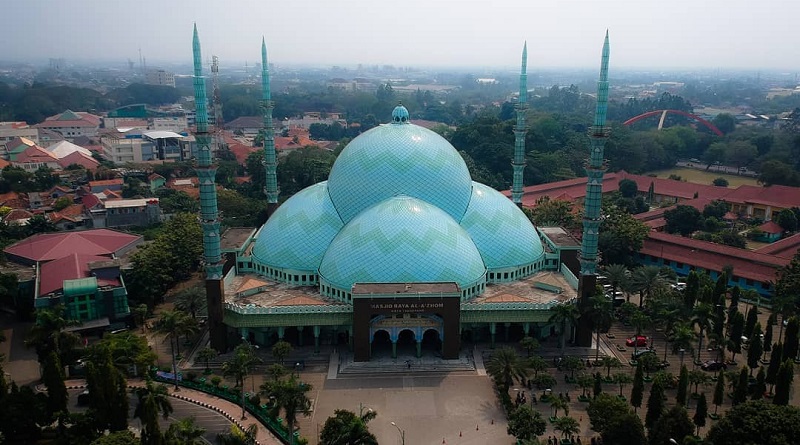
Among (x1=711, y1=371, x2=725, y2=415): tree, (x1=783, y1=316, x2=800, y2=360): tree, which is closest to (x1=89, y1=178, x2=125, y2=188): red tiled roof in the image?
(x1=711, y1=371, x2=725, y2=415): tree

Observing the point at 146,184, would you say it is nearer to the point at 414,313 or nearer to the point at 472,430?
the point at 414,313

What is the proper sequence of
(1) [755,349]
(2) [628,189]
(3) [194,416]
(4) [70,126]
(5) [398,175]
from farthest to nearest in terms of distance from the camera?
(4) [70,126], (2) [628,189], (5) [398,175], (1) [755,349], (3) [194,416]

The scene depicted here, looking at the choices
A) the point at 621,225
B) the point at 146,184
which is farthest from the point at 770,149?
the point at 146,184

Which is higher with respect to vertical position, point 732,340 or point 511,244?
point 511,244

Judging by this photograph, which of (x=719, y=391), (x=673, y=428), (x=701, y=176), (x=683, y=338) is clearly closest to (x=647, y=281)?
(x=683, y=338)

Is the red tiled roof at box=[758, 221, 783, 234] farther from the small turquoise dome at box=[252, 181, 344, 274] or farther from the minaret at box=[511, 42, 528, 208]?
the small turquoise dome at box=[252, 181, 344, 274]

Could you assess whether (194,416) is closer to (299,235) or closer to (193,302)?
(193,302)
